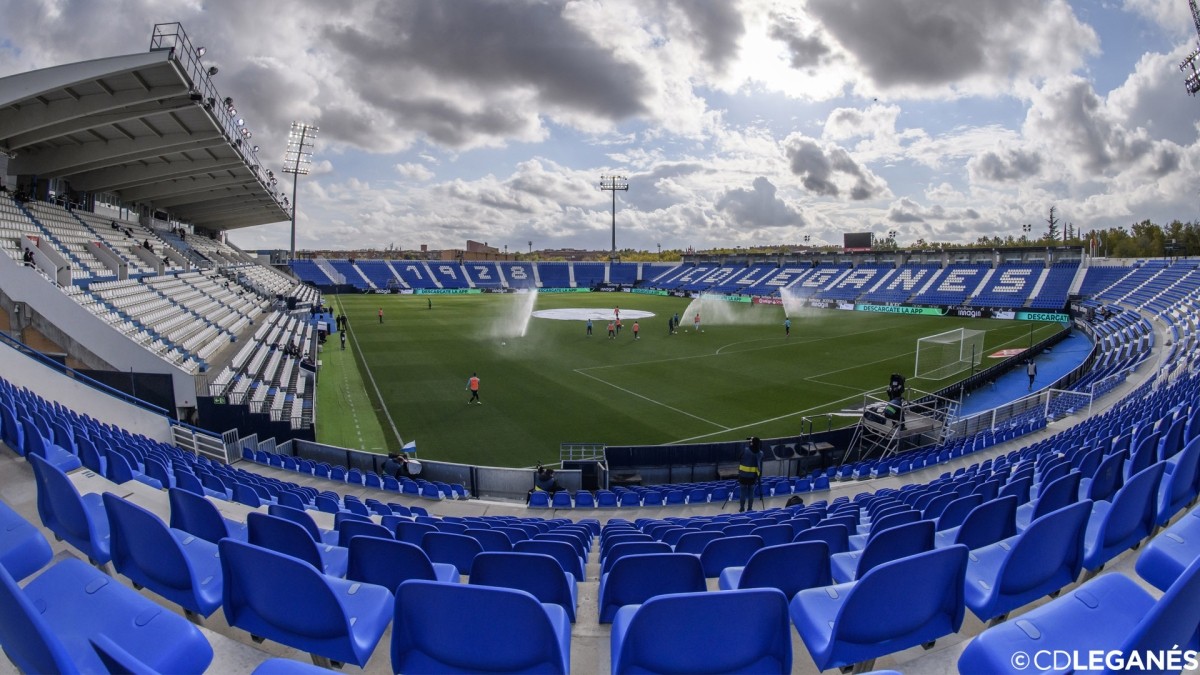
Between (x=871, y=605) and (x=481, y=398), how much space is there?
22.1 metres

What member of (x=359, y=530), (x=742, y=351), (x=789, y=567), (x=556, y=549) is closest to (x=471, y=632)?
(x=789, y=567)

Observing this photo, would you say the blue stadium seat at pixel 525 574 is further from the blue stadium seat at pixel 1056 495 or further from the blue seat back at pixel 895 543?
the blue stadium seat at pixel 1056 495

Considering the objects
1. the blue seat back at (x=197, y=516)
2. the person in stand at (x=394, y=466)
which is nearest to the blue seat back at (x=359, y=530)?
the blue seat back at (x=197, y=516)

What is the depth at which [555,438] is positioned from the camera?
63.3 feet

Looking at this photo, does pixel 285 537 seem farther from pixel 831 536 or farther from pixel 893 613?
pixel 831 536

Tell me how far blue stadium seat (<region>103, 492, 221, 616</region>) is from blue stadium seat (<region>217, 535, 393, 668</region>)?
40cm

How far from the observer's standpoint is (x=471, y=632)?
7.67 feet

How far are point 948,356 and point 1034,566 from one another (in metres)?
31.6

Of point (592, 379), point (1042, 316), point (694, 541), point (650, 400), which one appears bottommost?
point (650, 400)

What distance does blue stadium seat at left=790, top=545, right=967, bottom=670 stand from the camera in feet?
8.56

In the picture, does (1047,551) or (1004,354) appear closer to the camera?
(1047,551)

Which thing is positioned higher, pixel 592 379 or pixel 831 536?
pixel 831 536

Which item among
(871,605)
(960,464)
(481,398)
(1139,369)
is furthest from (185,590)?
(1139,369)

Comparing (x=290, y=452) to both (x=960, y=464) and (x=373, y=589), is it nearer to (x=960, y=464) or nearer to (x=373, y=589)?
(x=373, y=589)
